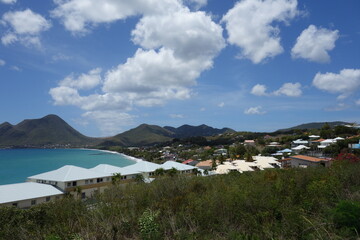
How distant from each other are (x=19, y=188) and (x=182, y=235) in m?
19.0

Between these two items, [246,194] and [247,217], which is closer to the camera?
[247,217]

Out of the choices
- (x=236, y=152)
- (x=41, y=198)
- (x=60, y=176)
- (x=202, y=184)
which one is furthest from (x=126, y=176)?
(x=236, y=152)

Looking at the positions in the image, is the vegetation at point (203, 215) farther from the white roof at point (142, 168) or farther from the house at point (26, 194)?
the white roof at point (142, 168)

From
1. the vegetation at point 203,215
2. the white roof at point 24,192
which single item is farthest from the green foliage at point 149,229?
the white roof at point 24,192

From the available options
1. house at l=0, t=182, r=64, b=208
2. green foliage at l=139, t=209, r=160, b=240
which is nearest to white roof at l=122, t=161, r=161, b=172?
house at l=0, t=182, r=64, b=208

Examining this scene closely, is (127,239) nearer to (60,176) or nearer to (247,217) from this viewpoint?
(247,217)

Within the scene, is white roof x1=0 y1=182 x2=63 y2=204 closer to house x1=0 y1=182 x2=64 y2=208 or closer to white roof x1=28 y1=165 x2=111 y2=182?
house x1=0 y1=182 x2=64 y2=208

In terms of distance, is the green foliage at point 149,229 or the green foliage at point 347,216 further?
the green foliage at point 149,229

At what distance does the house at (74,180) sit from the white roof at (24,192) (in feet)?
5.43

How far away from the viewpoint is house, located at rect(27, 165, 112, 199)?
2184cm

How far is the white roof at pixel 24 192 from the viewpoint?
16.9m

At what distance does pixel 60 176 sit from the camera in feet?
73.8

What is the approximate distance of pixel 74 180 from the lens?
22.1 metres

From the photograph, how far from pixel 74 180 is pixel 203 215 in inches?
765
